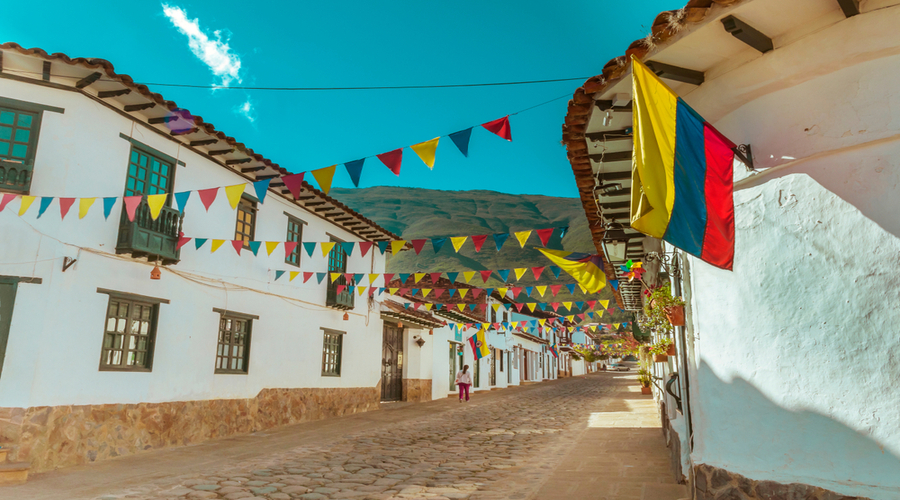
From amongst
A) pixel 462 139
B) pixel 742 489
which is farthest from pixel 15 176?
pixel 742 489

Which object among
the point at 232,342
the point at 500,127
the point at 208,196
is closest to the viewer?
the point at 500,127

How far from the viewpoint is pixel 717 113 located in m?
4.66

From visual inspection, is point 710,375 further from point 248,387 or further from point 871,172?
point 248,387

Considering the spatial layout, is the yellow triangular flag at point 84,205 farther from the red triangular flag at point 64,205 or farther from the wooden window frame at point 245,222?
the wooden window frame at point 245,222

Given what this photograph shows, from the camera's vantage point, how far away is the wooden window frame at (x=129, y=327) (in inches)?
344

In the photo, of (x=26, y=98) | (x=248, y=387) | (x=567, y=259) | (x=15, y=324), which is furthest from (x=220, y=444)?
(x=567, y=259)

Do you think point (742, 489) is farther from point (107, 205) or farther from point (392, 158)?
point (107, 205)

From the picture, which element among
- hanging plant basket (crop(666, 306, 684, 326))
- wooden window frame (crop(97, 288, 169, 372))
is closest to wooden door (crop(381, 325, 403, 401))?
wooden window frame (crop(97, 288, 169, 372))

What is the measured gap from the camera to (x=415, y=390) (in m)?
20.9

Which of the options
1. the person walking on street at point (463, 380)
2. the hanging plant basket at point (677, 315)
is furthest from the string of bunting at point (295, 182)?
the person walking on street at point (463, 380)

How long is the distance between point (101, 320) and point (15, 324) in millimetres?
1170

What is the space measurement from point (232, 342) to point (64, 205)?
15.3ft

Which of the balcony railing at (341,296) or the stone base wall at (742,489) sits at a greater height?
the balcony railing at (341,296)

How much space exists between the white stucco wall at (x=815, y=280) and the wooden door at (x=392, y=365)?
16.3 m
